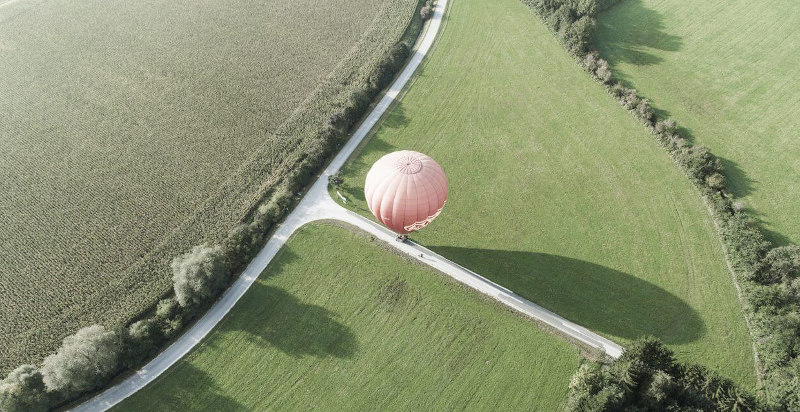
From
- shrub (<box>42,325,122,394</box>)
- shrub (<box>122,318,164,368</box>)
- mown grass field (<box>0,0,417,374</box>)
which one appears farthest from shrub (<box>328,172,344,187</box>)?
shrub (<box>42,325,122,394</box>)

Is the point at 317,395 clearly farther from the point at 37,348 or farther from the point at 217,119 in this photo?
the point at 217,119

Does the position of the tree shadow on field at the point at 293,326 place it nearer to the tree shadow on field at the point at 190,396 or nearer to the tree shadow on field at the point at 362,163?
the tree shadow on field at the point at 190,396

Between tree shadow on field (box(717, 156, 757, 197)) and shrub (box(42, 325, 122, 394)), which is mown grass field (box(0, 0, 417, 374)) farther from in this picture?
tree shadow on field (box(717, 156, 757, 197))

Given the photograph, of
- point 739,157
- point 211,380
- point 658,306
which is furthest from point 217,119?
point 739,157

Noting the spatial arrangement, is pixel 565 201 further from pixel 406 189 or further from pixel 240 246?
pixel 240 246

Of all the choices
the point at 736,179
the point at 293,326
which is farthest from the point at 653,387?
the point at 736,179

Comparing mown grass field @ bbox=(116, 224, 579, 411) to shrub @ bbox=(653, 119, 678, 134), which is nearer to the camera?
mown grass field @ bbox=(116, 224, 579, 411)
